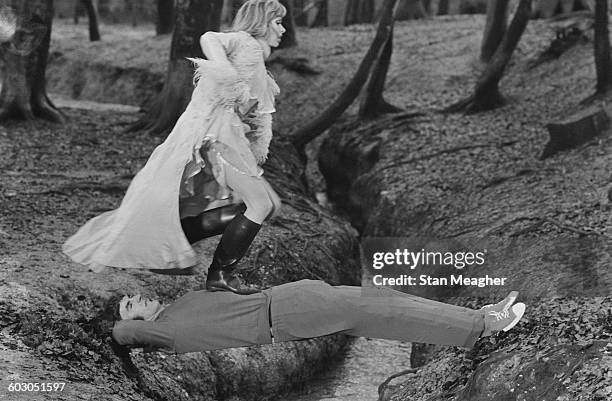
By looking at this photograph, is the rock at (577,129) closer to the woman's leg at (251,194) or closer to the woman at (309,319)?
the woman at (309,319)

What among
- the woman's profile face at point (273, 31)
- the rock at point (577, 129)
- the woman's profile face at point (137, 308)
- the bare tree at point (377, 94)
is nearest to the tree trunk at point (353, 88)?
the bare tree at point (377, 94)

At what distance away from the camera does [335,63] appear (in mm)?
18734

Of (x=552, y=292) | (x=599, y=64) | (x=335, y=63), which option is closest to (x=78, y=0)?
(x=335, y=63)

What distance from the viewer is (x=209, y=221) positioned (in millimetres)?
5812

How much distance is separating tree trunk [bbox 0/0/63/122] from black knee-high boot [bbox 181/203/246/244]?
7499mm

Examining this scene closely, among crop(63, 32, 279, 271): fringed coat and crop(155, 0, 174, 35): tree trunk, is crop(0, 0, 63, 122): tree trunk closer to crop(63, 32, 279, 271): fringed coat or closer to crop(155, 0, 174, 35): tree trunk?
crop(63, 32, 279, 271): fringed coat

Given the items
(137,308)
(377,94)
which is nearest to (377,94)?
(377,94)

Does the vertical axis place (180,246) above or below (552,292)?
above

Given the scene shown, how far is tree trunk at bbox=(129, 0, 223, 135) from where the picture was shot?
41.3 feet

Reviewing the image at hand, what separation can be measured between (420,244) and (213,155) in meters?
4.45

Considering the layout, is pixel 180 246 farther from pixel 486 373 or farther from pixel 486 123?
pixel 486 123

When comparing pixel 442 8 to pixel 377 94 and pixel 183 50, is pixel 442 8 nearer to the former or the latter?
pixel 377 94

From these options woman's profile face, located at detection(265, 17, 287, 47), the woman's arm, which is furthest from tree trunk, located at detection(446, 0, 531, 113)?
the woman's arm

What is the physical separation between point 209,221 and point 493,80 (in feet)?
30.2
